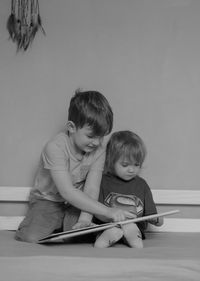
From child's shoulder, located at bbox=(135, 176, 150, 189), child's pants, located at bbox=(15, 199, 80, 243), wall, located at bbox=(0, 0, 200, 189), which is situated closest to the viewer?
child's pants, located at bbox=(15, 199, 80, 243)

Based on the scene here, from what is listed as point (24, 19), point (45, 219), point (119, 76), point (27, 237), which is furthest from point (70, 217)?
point (24, 19)

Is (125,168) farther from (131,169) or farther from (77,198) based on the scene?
(77,198)

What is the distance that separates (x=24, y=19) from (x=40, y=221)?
78cm

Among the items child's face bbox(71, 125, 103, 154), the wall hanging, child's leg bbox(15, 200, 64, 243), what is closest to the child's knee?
child's leg bbox(15, 200, 64, 243)

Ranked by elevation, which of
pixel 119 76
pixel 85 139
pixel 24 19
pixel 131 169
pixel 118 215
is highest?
pixel 24 19

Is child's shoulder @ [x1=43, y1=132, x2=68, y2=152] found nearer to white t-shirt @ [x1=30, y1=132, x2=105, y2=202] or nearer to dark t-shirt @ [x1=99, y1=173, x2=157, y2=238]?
white t-shirt @ [x1=30, y1=132, x2=105, y2=202]

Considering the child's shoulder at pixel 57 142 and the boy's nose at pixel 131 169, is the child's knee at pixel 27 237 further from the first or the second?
the boy's nose at pixel 131 169

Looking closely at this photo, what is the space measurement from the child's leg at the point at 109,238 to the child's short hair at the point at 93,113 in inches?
13.4

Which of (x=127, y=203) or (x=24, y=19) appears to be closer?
(x=127, y=203)

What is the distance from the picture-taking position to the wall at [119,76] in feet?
6.73

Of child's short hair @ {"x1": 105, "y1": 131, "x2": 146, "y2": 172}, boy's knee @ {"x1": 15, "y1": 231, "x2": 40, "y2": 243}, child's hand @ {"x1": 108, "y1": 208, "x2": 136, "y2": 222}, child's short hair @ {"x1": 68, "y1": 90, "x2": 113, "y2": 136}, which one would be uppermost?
child's short hair @ {"x1": 68, "y1": 90, "x2": 113, "y2": 136}

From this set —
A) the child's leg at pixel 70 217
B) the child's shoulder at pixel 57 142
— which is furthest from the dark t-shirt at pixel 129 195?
the child's shoulder at pixel 57 142

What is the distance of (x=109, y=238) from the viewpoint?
1.72 meters

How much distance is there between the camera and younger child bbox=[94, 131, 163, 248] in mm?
1881
